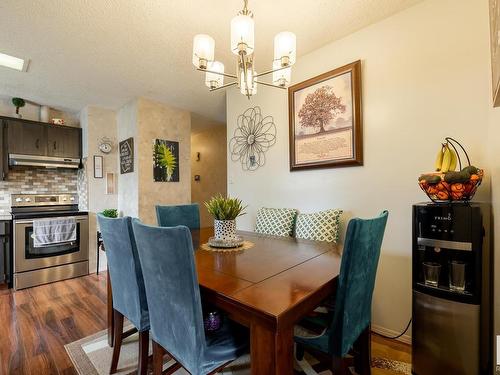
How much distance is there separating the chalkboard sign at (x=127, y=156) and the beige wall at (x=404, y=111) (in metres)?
2.51

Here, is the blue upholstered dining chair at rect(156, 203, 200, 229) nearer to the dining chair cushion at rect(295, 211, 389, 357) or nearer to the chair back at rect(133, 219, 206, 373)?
the chair back at rect(133, 219, 206, 373)

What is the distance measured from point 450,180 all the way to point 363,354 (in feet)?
3.44

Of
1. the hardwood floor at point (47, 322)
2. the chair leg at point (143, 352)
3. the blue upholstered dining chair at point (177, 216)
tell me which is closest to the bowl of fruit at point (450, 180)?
the chair leg at point (143, 352)

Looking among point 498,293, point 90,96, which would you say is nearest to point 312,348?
point 498,293

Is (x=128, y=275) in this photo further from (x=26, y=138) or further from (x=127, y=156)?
(x=26, y=138)

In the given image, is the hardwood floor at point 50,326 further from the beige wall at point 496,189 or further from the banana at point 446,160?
the banana at point 446,160

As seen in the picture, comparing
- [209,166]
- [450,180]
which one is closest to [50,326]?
[450,180]

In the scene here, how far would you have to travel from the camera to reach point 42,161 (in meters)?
3.30

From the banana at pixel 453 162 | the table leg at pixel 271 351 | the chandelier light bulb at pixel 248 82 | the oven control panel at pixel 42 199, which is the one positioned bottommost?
the table leg at pixel 271 351

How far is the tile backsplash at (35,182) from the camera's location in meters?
3.28

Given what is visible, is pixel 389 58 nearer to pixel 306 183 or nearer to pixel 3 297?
pixel 306 183

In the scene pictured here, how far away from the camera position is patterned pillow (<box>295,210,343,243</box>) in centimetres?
195

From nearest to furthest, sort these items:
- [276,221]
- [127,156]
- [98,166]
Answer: [276,221] < [127,156] < [98,166]

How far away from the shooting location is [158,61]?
239 cm
